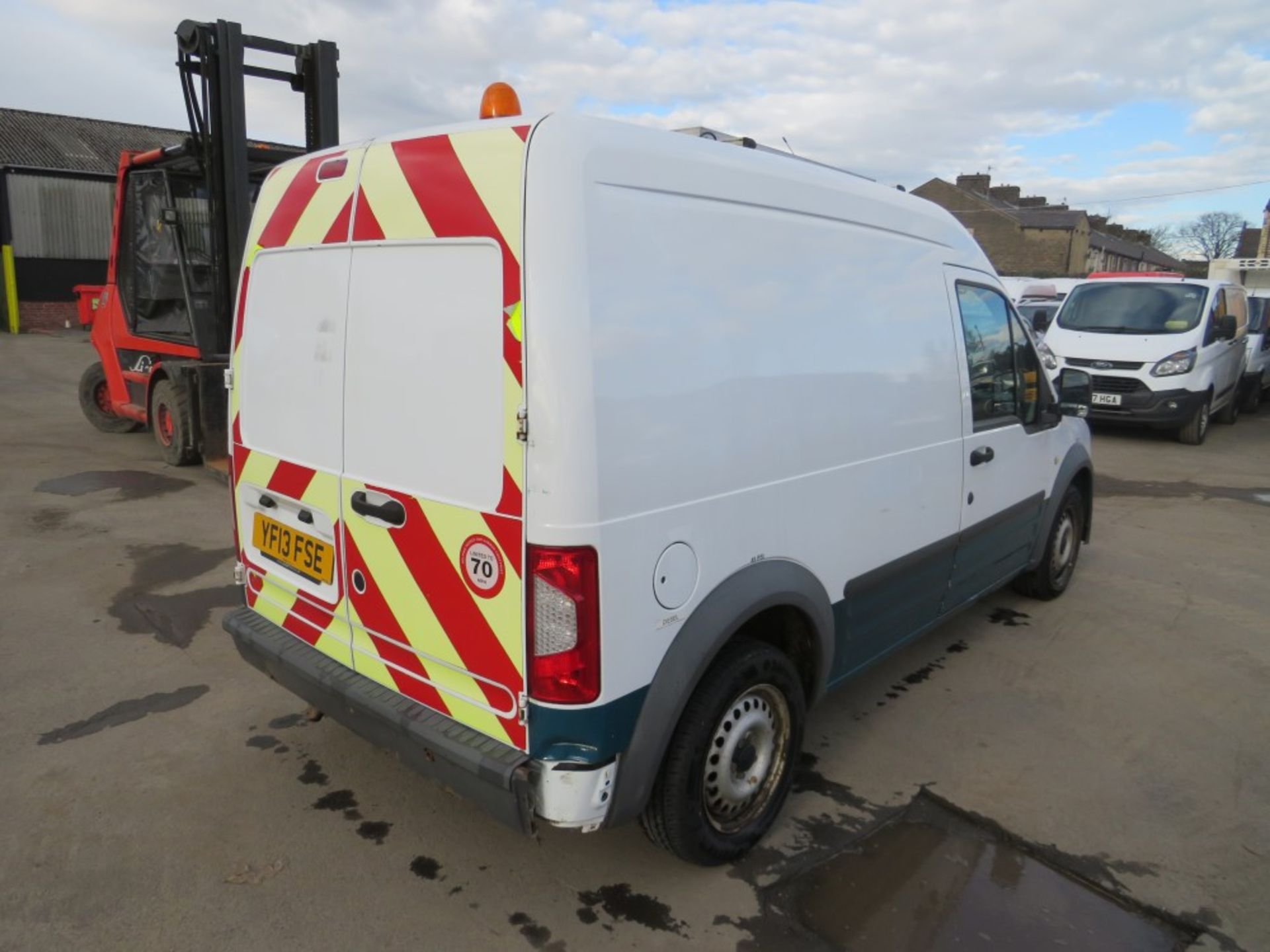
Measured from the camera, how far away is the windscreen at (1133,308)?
11273 mm

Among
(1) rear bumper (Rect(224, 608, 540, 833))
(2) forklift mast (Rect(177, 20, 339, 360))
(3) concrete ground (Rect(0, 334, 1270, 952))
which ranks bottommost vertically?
(3) concrete ground (Rect(0, 334, 1270, 952))

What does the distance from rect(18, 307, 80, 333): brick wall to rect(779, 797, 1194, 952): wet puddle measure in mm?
27088

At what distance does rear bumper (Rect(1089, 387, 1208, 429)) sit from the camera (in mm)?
10750

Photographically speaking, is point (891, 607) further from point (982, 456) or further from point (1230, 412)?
point (1230, 412)

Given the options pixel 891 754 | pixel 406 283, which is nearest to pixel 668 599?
pixel 406 283

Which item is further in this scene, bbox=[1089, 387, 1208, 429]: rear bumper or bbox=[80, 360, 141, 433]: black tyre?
bbox=[1089, 387, 1208, 429]: rear bumper

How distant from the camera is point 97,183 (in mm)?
25047

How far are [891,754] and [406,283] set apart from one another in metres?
2.63

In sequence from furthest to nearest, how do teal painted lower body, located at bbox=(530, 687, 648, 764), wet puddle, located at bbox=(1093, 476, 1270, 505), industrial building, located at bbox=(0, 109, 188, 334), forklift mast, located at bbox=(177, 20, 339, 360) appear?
industrial building, located at bbox=(0, 109, 188, 334)
wet puddle, located at bbox=(1093, 476, 1270, 505)
forklift mast, located at bbox=(177, 20, 339, 360)
teal painted lower body, located at bbox=(530, 687, 648, 764)

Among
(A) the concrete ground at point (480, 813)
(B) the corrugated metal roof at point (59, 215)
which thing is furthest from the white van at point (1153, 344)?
(B) the corrugated metal roof at point (59, 215)

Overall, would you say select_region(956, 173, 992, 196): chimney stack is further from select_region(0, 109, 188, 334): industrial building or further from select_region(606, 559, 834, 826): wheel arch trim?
select_region(606, 559, 834, 826): wheel arch trim

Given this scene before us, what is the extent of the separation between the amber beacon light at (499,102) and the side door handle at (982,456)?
7.90 ft

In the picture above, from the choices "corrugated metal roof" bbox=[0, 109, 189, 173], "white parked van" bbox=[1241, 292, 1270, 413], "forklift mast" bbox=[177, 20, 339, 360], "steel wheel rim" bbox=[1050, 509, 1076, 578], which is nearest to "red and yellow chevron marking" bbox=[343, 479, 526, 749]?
"steel wheel rim" bbox=[1050, 509, 1076, 578]

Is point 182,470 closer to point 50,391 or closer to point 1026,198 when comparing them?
point 50,391
